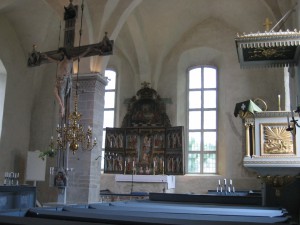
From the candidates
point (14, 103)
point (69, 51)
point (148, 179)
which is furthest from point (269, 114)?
point (14, 103)

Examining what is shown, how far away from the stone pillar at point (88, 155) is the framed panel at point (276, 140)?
18.4 ft

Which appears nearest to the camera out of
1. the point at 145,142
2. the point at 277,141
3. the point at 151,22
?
the point at 277,141

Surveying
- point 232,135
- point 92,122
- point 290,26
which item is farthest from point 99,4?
point 232,135

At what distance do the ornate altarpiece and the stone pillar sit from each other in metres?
3.39

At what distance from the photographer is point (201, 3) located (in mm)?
14953

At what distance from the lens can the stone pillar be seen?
10.8m

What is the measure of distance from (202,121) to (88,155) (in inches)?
239

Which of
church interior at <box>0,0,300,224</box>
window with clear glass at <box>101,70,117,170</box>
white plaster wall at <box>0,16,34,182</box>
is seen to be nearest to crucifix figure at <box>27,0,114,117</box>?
church interior at <box>0,0,300,224</box>

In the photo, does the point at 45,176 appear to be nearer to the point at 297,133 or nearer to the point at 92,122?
the point at 92,122

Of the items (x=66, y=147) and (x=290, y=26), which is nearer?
(x=66, y=147)

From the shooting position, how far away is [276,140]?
6531 millimetres

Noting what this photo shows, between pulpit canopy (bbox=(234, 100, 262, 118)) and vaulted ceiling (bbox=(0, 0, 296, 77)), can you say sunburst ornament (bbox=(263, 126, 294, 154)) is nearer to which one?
pulpit canopy (bbox=(234, 100, 262, 118))

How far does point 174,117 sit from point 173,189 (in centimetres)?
281

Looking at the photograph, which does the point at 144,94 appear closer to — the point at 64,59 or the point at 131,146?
the point at 131,146
